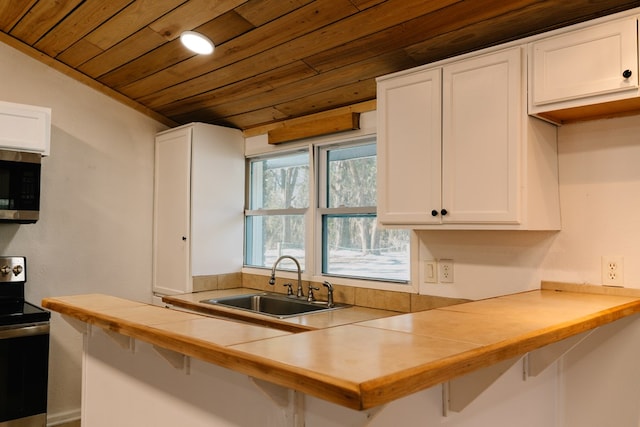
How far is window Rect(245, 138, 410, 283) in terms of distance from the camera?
9.91 feet

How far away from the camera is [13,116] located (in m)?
2.88

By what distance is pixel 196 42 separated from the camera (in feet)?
8.48

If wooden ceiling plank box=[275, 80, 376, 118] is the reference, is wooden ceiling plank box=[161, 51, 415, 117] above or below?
above

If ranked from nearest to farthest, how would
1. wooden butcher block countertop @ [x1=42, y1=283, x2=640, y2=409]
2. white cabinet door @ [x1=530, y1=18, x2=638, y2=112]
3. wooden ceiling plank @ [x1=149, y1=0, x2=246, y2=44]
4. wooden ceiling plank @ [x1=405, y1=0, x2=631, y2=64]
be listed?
1. wooden butcher block countertop @ [x1=42, y1=283, x2=640, y2=409]
2. white cabinet door @ [x1=530, y1=18, x2=638, y2=112]
3. wooden ceiling plank @ [x1=405, y1=0, x2=631, y2=64]
4. wooden ceiling plank @ [x1=149, y1=0, x2=246, y2=44]

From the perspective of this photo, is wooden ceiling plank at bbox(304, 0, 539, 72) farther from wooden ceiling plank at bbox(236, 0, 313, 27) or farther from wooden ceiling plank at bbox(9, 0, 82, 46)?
wooden ceiling plank at bbox(9, 0, 82, 46)

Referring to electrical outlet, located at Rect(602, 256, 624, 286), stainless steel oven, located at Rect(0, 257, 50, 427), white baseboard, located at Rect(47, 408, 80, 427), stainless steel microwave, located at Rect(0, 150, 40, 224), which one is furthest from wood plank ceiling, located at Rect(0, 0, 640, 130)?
white baseboard, located at Rect(47, 408, 80, 427)

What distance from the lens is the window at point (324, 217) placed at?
302cm

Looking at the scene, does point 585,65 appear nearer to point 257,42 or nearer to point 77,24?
point 257,42

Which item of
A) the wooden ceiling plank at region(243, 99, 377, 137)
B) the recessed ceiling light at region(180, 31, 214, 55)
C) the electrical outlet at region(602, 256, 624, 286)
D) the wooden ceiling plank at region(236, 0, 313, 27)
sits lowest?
the electrical outlet at region(602, 256, 624, 286)

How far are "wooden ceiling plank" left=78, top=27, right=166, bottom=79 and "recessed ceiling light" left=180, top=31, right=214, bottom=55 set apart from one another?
0.26 meters

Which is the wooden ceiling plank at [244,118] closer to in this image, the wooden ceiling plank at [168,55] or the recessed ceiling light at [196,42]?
the wooden ceiling plank at [168,55]

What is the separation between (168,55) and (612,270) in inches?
100

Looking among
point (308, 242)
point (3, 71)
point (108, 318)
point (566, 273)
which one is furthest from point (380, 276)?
point (3, 71)

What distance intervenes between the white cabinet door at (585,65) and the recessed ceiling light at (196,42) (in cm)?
157
